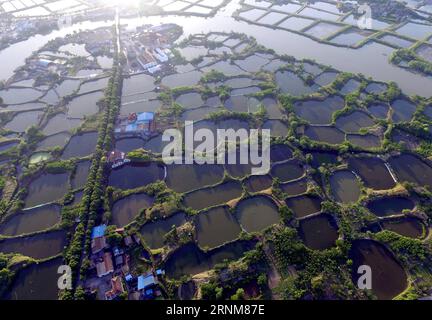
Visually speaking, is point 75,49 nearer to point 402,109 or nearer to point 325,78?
point 325,78

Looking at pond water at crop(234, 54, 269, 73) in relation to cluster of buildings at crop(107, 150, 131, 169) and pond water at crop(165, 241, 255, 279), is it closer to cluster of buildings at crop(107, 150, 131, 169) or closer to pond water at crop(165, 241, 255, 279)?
cluster of buildings at crop(107, 150, 131, 169)

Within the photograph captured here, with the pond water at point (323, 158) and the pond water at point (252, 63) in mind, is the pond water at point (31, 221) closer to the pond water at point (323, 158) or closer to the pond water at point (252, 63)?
the pond water at point (323, 158)

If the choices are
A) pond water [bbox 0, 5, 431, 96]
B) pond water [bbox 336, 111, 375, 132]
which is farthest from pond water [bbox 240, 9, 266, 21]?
pond water [bbox 336, 111, 375, 132]

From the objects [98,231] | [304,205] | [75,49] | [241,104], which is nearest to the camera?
[98,231]

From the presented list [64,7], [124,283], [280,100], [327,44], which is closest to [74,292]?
[124,283]

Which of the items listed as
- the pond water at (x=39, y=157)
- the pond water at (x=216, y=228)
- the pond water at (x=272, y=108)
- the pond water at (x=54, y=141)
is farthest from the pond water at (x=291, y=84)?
the pond water at (x=39, y=157)

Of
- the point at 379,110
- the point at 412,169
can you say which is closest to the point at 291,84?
the point at 379,110
